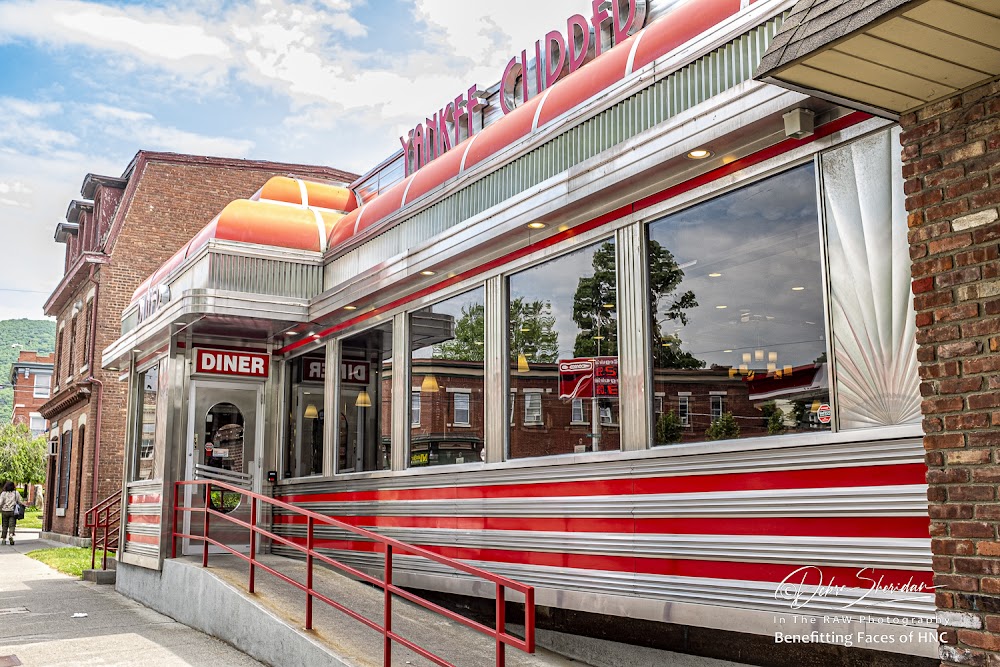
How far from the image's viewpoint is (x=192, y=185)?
899 inches

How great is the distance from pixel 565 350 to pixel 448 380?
5.83 feet

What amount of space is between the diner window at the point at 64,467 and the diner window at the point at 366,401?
16.1m

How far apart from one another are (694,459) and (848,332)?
4.31 feet

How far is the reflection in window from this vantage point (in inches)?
210

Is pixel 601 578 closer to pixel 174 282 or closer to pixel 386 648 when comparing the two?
pixel 386 648

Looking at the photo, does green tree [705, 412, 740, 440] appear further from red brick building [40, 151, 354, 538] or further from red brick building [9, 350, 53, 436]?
red brick building [9, 350, 53, 436]

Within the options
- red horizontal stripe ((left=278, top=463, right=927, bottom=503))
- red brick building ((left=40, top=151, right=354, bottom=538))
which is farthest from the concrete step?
red brick building ((left=40, top=151, right=354, bottom=538))

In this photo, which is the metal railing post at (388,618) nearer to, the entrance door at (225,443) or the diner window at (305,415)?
the diner window at (305,415)

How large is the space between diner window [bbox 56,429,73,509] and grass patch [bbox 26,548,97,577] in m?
3.69

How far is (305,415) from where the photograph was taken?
36.9ft

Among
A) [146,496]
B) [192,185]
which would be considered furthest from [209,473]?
[192,185]

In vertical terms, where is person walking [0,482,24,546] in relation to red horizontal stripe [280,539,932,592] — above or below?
below

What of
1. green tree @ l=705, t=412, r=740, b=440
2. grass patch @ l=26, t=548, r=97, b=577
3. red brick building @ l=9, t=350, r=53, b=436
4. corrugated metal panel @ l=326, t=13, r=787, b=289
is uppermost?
red brick building @ l=9, t=350, r=53, b=436

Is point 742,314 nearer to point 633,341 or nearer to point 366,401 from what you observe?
point 633,341
